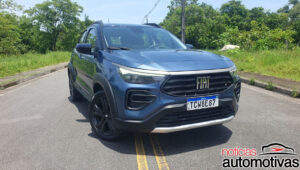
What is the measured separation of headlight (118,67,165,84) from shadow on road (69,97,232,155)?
99 cm

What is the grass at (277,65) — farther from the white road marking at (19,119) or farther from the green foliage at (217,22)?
the green foliage at (217,22)

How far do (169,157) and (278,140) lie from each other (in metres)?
1.77

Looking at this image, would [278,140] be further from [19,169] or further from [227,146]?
[19,169]

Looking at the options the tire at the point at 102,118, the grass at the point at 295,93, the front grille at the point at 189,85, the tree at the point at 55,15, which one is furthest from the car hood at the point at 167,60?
the tree at the point at 55,15

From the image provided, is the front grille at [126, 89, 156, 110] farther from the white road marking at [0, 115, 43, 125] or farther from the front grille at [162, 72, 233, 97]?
the white road marking at [0, 115, 43, 125]

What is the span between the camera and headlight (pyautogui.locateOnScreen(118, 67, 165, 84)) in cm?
313

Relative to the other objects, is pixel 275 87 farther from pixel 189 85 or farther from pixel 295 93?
pixel 189 85

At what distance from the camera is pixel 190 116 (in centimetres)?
334

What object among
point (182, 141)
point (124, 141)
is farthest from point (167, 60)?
point (124, 141)

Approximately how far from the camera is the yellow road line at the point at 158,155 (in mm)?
3021

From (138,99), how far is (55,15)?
204ft

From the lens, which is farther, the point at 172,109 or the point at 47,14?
the point at 47,14

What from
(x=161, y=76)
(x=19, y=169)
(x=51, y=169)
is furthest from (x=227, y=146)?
(x=19, y=169)

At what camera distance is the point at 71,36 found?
201ft
